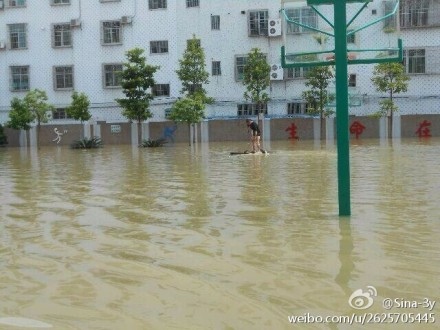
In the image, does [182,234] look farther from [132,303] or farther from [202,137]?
[202,137]

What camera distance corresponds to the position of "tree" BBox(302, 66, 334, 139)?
38.3m

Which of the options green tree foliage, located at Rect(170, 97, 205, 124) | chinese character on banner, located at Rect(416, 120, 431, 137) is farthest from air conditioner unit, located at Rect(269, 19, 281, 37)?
chinese character on banner, located at Rect(416, 120, 431, 137)

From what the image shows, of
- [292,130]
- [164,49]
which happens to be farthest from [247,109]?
[164,49]

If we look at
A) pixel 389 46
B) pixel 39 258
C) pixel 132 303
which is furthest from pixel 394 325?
pixel 389 46

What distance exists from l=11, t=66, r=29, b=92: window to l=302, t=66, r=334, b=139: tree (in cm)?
1886

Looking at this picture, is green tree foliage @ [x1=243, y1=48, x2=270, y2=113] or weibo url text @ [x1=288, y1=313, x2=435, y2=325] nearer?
weibo url text @ [x1=288, y1=313, x2=435, y2=325]

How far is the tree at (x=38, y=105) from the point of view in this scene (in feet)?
128

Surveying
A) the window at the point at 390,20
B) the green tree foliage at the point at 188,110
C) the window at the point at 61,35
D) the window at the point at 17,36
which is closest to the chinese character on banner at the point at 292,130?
the green tree foliage at the point at 188,110

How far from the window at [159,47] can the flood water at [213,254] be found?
31619 millimetres

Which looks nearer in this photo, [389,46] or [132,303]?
[132,303]

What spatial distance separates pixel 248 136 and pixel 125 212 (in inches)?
1284

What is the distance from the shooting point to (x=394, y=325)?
4129 mm

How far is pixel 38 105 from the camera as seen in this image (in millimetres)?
39219

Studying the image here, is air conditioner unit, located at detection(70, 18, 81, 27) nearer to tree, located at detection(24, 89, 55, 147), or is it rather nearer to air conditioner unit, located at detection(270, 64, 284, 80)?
tree, located at detection(24, 89, 55, 147)
